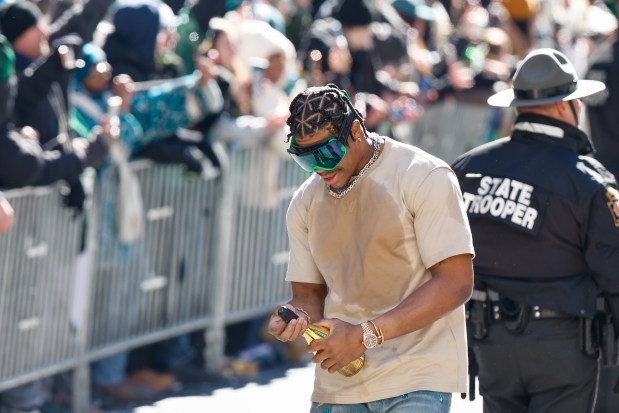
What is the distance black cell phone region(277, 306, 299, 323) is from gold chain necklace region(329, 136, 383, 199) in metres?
0.56

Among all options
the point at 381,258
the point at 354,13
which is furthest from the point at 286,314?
the point at 354,13

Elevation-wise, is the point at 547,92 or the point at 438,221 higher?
the point at 547,92

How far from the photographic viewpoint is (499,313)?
20.5 feet

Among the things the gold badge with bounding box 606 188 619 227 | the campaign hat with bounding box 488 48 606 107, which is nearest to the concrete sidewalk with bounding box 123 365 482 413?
the campaign hat with bounding box 488 48 606 107

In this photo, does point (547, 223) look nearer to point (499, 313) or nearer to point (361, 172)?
point (499, 313)

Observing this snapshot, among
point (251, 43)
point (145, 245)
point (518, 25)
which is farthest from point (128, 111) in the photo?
point (518, 25)

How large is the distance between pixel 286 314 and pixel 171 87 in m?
4.69

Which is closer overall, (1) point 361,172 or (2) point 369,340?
(2) point 369,340

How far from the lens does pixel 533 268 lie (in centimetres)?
617

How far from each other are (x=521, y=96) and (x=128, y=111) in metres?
3.08

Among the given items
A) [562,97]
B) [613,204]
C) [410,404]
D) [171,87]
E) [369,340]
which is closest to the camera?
[369,340]

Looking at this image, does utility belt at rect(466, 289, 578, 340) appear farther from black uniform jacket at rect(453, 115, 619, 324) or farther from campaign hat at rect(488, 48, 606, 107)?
campaign hat at rect(488, 48, 606, 107)

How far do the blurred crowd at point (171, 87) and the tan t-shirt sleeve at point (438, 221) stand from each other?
10.3 feet

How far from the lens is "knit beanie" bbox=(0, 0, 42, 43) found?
8141 mm
